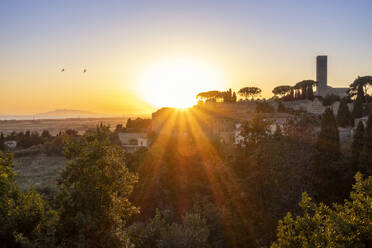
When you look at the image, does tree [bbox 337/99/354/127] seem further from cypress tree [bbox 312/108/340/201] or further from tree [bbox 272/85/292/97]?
tree [bbox 272/85/292/97]

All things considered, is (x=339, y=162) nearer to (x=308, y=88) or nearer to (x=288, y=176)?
(x=288, y=176)

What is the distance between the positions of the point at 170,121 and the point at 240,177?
575 inches

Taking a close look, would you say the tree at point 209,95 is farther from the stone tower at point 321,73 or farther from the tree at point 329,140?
the tree at point 329,140

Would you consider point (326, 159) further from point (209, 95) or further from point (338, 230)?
point (209, 95)

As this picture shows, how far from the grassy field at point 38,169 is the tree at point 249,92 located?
38436mm

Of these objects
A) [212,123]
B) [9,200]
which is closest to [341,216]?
[9,200]

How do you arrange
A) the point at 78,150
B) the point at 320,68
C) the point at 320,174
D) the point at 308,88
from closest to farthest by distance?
the point at 78,150
the point at 320,174
the point at 308,88
the point at 320,68

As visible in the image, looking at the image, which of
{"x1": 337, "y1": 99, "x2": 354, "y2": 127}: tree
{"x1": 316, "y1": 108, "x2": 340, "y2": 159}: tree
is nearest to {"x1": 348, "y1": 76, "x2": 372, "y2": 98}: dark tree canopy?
{"x1": 337, "y1": 99, "x2": 354, "y2": 127}: tree

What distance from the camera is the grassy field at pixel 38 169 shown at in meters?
17.4

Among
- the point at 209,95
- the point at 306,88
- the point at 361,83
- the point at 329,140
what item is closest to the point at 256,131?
the point at 329,140

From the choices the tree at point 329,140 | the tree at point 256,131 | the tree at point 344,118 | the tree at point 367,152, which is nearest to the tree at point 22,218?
the tree at point 256,131

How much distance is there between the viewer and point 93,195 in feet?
20.6

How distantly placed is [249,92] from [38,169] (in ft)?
142

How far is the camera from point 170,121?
2823cm
